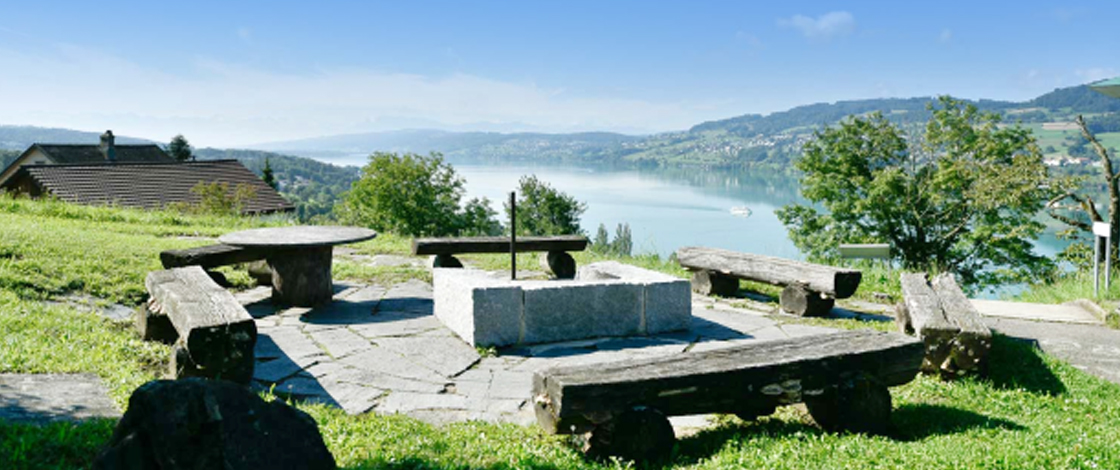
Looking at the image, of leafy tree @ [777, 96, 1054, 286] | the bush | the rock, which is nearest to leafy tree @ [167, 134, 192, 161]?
the bush

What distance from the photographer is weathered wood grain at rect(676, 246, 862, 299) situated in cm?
685

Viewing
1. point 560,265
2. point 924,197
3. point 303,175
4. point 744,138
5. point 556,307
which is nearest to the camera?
point 556,307

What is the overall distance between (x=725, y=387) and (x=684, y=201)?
92.8 metres

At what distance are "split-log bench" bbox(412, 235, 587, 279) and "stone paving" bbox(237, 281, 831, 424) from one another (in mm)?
1310

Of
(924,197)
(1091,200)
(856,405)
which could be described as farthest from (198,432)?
(924,197)

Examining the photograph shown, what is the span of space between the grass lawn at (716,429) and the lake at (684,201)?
2690 centimetres

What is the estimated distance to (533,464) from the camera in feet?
11.1

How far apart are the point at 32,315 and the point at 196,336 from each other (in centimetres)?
265

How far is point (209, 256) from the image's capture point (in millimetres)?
7102

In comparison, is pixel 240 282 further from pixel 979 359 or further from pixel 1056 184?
pixel 1056 184

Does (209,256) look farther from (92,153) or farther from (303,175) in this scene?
(303,175)

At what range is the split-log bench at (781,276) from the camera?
6871 millimetres

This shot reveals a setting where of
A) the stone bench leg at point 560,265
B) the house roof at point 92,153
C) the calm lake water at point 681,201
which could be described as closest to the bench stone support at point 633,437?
the stone bench leg at point 560,265

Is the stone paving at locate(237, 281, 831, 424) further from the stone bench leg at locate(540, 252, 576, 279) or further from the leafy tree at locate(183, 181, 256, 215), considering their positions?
the leafy tree at locate(183, 181, 256, 215)
